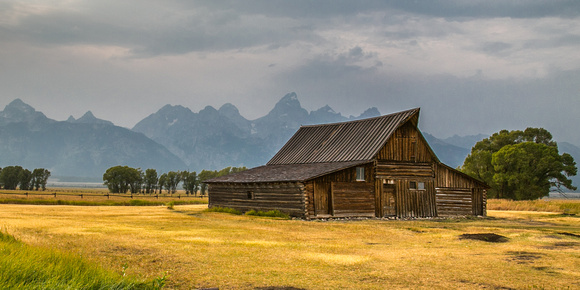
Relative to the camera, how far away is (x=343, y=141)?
137 ft

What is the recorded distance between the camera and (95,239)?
1777 cm

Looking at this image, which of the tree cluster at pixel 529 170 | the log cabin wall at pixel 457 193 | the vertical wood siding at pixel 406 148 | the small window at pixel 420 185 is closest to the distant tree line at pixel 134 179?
the tree cluster at pixel 529 170

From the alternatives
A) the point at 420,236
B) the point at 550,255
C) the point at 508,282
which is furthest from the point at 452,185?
the point at 508,282

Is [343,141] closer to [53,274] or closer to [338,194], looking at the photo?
[338,194]

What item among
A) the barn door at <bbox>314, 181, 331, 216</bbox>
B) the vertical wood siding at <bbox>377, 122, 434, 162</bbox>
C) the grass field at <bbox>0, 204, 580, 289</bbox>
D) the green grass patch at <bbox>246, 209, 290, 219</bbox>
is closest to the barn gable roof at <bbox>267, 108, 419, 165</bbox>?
the vertical wood siding at <bbox>377, 122, 434, 162</bbox>

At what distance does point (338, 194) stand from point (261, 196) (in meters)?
5.81

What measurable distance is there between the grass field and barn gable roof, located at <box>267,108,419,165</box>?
568 inches

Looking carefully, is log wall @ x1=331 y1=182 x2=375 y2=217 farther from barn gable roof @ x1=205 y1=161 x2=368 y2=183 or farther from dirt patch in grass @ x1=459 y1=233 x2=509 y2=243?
dirt patch in grass @ x1=459 y1=233 x2=509 y2=243

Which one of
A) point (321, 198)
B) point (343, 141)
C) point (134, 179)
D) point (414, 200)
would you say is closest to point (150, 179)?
point (134, 179)

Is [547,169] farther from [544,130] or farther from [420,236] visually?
[420,236]

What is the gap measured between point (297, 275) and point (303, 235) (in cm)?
1026

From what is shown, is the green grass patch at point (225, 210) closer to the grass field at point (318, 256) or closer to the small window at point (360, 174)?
the small window at point (360, 174)

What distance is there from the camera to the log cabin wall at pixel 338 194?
108 ft

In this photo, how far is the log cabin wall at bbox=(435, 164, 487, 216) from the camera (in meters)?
39.4
